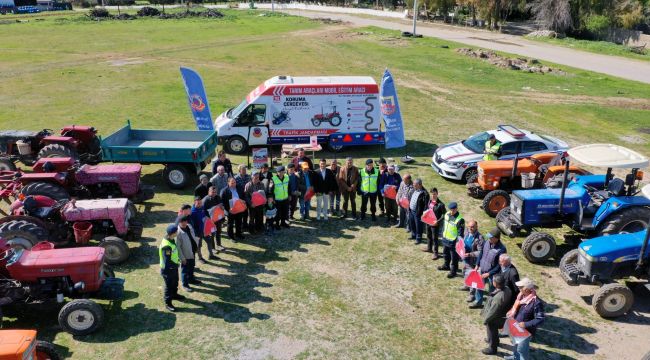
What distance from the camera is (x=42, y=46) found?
147 ft

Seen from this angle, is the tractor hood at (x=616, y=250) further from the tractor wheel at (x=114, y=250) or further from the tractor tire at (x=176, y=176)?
the tractor tire at (x=176, y=176)

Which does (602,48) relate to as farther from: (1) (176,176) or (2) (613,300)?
(1) (176,176)

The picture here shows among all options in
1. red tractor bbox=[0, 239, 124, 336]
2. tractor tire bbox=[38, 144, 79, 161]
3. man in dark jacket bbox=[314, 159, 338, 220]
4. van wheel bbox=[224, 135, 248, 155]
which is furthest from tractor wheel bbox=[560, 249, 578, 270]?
tractor tire bbox=[38, 144, 79, 161]

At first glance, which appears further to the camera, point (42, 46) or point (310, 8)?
point (310, 8)

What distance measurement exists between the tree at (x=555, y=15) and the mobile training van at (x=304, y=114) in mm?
44976

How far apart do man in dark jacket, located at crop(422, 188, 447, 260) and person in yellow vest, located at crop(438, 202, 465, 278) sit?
24cm

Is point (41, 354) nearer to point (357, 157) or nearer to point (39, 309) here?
point (39, 309)

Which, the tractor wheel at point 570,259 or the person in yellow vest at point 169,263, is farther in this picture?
the tractor wheel at point 570,259

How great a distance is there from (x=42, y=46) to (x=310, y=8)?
206 ft

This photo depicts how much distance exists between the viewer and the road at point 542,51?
117 ft

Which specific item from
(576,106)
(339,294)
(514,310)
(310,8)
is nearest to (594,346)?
(514,310)

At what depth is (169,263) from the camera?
867 centimetres

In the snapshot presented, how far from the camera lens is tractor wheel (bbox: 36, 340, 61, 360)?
279 inches

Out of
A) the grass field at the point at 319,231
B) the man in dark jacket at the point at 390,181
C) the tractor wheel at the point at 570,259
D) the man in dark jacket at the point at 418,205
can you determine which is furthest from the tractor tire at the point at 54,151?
the tractor wheel at the point at 570,259
